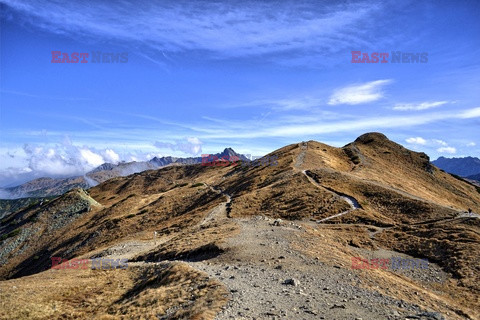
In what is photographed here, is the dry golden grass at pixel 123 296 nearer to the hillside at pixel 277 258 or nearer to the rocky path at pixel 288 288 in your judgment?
the hillside at pixel 277 258

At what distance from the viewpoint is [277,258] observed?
23.3 meters

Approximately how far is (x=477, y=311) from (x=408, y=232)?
55.1ft

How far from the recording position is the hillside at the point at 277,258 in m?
16.1

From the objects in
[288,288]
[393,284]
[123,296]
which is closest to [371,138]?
[393,284]

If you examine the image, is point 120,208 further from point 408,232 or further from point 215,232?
point 408,232

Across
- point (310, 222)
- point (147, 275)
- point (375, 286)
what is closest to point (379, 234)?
point (310, 222)

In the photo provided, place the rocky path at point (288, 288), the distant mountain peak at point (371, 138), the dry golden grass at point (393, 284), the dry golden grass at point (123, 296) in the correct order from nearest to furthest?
the rocky path at point (288, 288)
the dry golden grass at point (123, 296)
the dry golden grass at point (393, 284)
the distant mountain peak at point (371, 138)

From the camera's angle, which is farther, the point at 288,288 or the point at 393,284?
the point at 393,284

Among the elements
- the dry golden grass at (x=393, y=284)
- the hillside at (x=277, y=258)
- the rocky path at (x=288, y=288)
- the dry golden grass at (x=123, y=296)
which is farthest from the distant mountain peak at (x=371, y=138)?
the dry golden grass at (x=123, y=296)

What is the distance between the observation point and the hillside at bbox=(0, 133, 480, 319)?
635 inches

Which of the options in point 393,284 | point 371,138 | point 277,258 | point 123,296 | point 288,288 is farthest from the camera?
point 371,138

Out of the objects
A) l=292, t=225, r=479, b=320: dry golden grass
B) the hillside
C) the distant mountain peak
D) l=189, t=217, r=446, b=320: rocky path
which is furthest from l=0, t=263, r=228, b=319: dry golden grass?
the distant mountain peak

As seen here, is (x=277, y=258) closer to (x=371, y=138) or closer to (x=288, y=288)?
(x=288, y=288)

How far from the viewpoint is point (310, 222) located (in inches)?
1590
